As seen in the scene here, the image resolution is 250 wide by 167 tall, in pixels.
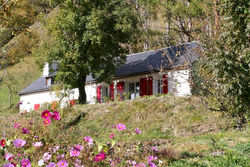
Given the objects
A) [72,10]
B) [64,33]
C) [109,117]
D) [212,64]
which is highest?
[72,10]

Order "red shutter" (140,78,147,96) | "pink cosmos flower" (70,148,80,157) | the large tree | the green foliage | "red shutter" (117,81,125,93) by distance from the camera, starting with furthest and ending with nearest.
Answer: "red shutter" (117,81,125,93), "red shutter" (140,78,147,96), the large tree, the green foliage, "pink cosmos flower" (70,148,80,157)

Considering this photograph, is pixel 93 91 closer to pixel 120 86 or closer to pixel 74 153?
pixel 120 86

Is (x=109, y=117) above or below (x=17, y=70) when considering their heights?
below

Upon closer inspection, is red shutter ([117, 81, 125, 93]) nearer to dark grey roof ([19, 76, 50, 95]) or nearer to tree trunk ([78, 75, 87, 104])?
tree trunk ([78, 75, 87, 104])

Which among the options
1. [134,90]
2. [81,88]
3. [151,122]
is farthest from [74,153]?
[134,90]

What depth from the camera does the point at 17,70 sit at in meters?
55.4

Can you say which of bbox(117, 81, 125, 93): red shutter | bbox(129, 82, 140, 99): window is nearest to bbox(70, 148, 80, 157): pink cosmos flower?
bbox(129, 82, 140, 99): window

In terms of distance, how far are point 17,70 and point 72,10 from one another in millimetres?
36473

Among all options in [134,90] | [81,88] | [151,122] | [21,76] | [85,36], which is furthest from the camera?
[21,76]

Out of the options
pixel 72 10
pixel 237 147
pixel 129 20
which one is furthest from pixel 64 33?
pixel 237 147

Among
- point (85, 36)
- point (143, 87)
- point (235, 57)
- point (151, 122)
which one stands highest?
point (85, 36)

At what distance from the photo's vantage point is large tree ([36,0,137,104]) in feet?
71.0

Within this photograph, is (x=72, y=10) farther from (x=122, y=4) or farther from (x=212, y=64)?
(x=212, y=64)

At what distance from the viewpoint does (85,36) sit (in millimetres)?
21609
